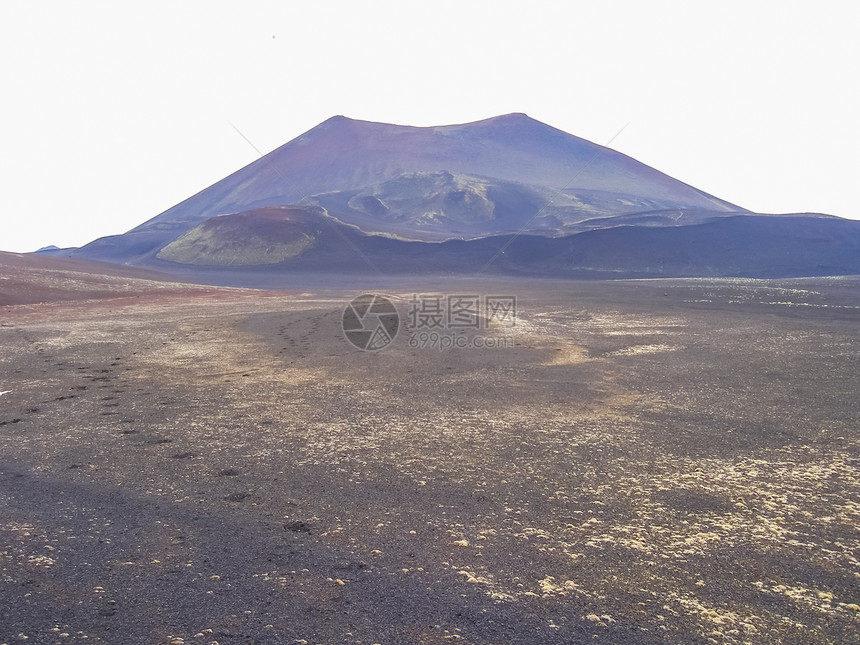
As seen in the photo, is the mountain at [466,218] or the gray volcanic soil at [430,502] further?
the mountain at [466,218]

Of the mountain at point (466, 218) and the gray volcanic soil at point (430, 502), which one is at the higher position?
the mountain at point (466, 218)

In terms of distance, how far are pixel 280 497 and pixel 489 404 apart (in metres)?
4.71

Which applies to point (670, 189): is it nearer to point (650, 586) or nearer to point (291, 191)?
point (291, 191)

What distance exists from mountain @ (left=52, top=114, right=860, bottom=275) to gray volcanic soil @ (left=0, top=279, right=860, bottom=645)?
171 ft

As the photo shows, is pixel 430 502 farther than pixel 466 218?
No

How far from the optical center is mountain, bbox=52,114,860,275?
2655 inches

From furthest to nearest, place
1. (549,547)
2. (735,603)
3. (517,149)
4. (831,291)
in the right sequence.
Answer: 1. (517,149)
2. (831,291)
3. (549,547)
4. (735,603)

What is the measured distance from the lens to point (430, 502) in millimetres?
6047

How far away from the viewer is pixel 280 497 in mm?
6137

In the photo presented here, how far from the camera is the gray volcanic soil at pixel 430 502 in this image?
4121 millimetres

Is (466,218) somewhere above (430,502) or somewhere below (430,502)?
above

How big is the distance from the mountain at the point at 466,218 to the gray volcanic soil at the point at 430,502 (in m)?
52.0

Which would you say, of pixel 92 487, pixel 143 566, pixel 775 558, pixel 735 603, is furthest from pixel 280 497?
pixel 775 558

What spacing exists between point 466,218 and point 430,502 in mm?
107874
